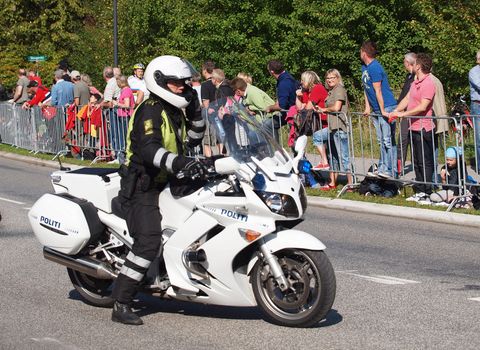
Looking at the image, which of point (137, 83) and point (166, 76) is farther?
point (137, 83)

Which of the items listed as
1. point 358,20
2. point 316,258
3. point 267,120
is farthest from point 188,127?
point 358,20

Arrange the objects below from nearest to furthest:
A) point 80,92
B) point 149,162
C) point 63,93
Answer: point 149,162 → point 80,92 → point 63,93

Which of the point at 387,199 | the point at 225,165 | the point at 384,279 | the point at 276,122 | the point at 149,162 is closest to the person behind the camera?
the point at 225,165

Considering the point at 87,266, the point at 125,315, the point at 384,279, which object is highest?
the point at 87,266

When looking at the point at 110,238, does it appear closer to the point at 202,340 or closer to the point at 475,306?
the point at 202,340

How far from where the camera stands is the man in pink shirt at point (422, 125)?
14844 millimetres

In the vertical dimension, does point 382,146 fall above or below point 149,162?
below

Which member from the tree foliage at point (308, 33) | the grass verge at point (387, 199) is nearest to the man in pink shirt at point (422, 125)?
the grass verge at point (387, 199)

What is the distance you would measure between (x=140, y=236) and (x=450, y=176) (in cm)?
747

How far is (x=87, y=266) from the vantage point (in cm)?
830

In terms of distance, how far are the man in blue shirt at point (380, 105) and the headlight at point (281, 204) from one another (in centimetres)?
801

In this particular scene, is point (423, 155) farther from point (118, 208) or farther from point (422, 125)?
point (118, 208)

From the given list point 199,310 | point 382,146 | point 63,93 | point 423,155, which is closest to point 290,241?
point 199,310

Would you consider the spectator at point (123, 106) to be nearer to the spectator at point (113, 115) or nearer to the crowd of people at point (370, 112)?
the spectator at point (113, 115)
